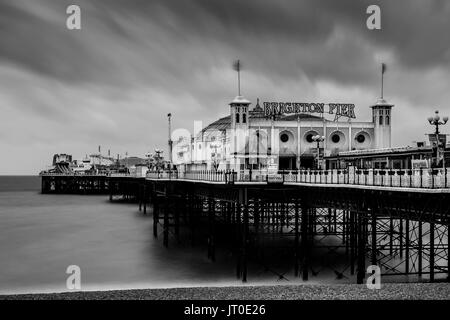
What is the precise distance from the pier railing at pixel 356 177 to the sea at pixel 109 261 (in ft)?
23.8

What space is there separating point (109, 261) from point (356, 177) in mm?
26125

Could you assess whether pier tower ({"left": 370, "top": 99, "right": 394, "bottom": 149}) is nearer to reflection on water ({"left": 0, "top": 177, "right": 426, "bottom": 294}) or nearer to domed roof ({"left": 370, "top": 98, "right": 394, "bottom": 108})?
domed roof ({"left": 370, "top": 98, "right": 394, "bottom": 108})

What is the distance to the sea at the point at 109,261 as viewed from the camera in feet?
121

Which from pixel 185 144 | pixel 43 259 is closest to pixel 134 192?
pixel 185 144

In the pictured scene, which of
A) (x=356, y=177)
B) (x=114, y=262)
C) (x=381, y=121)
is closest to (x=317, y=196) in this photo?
(x=356, y=177)

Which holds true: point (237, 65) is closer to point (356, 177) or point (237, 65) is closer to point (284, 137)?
point (284, 137)

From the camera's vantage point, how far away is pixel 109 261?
46031 millimetres

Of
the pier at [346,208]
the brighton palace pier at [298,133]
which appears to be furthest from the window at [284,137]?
the pier at [346,208]

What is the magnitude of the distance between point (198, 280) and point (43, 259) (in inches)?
720

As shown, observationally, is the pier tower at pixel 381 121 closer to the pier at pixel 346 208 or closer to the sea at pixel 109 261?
the pier at pixel 346 208
